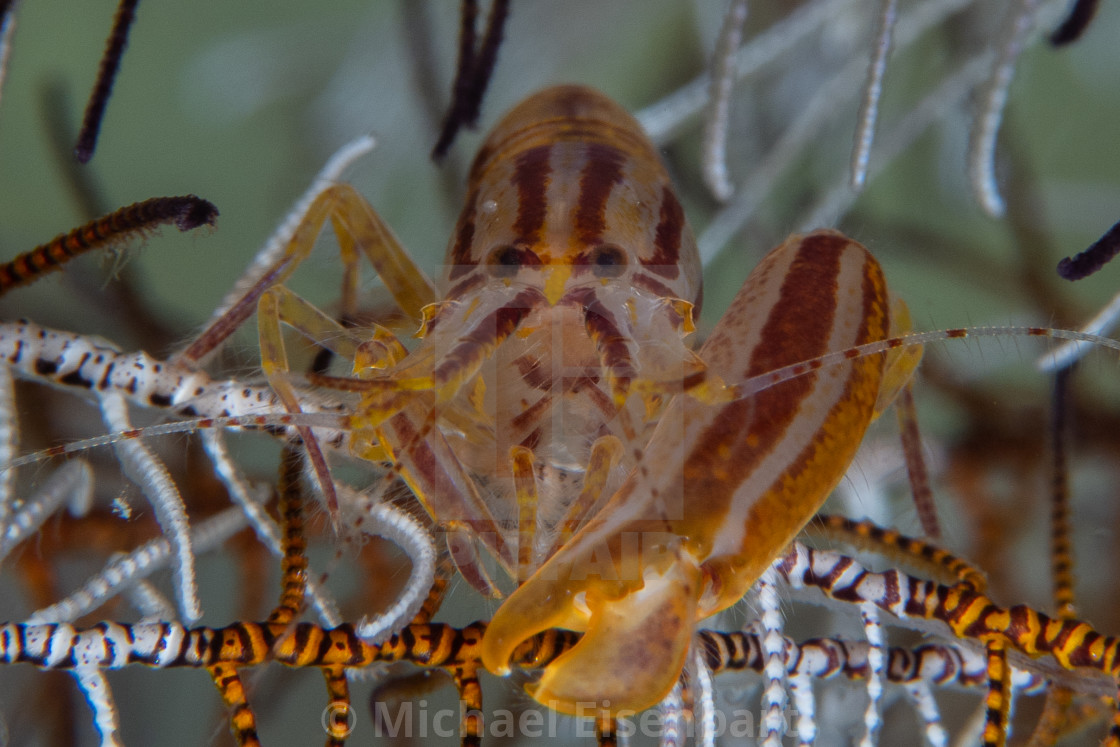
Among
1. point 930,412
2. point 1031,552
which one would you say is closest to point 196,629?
point 1031,552

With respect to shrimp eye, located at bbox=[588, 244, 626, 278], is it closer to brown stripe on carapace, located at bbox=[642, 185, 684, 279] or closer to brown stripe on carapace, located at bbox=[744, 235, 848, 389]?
brown stripe on carapace, located at bbox=[642, 185, 684, 279]

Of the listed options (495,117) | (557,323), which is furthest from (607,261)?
(495,117)

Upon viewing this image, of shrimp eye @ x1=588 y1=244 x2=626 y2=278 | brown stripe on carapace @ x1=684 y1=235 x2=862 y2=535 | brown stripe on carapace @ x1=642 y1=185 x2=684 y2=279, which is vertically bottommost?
brown stripe on carapace @ x1=684 y1=235 x2=862 y2=535

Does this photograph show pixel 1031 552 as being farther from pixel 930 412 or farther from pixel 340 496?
pixel 340 496

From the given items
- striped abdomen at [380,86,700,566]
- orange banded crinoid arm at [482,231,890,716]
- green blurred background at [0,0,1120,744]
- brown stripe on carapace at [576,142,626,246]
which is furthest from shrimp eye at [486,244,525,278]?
green blurred background at [0,0,1120,744]

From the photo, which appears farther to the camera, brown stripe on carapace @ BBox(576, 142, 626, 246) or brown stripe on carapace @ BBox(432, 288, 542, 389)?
brown stripe on carapace @ BBox(576, 142, 626, 246)

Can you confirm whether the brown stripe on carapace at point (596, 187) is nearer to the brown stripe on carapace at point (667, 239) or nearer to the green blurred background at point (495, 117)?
the brown stripe on carapace at point (667, 239)

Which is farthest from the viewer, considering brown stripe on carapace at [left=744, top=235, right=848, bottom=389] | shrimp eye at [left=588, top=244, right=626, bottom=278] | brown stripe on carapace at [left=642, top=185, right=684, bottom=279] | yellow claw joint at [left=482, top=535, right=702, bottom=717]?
brown stripe on carapace at [left=642, top=185, right=684, bottom=279]

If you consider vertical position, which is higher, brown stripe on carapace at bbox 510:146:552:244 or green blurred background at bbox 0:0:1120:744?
green blurred background at bbox 0:0:1120:744
